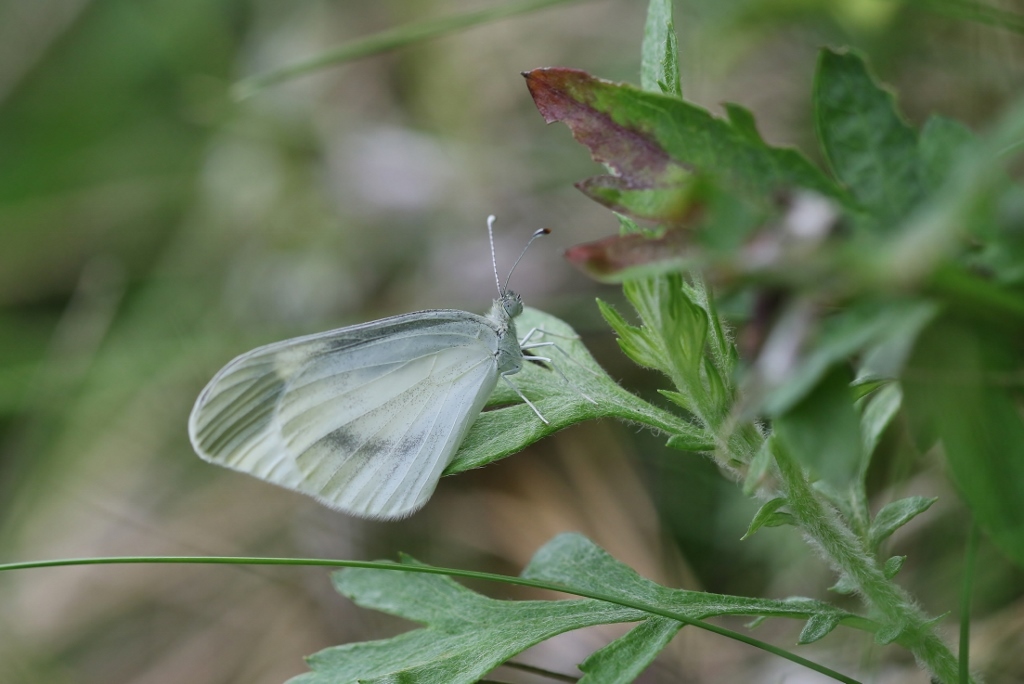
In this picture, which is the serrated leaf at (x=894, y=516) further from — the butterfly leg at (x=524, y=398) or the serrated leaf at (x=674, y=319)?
the butterfly leg at (x=524, y=398)

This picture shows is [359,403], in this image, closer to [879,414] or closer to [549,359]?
[549,359]

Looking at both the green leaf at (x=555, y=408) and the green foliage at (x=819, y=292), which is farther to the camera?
the green leaf at (x=555, y=408)

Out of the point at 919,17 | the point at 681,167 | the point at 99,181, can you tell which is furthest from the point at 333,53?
the point at 99,181

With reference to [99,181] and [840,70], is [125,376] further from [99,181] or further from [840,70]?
[840,70]

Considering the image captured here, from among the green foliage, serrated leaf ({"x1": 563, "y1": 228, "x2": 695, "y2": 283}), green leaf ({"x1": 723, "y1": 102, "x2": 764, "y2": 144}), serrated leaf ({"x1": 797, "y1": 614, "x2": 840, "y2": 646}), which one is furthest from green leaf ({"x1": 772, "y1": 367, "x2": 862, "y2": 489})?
serrated leaf ({"x1": 797, "y1": 614, "x2": 840, "y2": 646})

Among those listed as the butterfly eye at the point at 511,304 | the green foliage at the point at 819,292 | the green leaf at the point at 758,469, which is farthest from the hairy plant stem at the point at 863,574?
the butterfly eye at the point at 511,304

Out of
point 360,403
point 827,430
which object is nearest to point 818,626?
point 827,430
